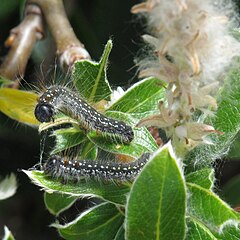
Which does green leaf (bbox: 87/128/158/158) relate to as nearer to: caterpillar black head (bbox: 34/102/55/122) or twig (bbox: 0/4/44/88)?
caterpillar black head (bbox: 34/102/55/122)

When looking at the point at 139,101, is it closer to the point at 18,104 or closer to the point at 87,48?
the point at 18,104

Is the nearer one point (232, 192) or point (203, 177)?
point (203, 177)

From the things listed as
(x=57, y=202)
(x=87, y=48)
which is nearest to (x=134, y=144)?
(x=57, y=202)

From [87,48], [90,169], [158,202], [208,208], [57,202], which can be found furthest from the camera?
[87,48]

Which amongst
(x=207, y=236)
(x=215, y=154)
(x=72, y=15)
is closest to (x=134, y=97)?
(x=215, y=154)

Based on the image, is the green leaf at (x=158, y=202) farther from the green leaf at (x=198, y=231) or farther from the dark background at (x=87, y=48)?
the dark background at (x=87, y=48)

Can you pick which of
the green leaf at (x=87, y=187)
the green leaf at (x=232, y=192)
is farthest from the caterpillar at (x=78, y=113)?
the green leaf at (x=232, y=192)
